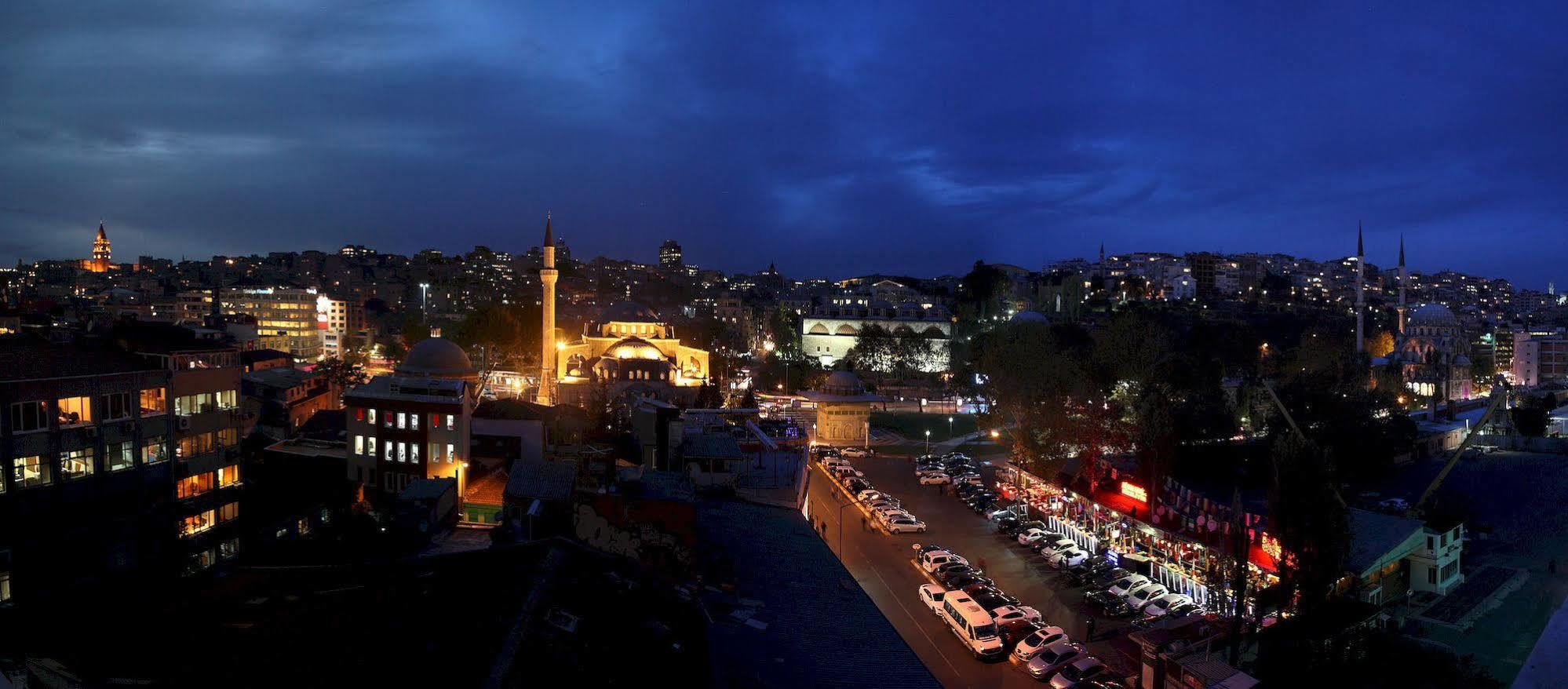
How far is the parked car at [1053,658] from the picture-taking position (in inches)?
427

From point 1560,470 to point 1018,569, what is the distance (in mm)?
19970

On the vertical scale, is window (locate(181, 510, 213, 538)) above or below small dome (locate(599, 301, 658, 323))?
below

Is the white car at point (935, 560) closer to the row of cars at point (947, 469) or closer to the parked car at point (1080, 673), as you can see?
the parked car at point (1080, 673)

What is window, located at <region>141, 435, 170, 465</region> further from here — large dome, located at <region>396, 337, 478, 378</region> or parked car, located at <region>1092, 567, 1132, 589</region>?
parked car, located at <region>1092, 567, 1132, 589</region>

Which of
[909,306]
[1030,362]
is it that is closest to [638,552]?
[1030,362]

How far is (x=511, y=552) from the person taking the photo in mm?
6723

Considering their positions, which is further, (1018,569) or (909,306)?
(909,306)

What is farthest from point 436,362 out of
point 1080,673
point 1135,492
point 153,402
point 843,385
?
point 843,385

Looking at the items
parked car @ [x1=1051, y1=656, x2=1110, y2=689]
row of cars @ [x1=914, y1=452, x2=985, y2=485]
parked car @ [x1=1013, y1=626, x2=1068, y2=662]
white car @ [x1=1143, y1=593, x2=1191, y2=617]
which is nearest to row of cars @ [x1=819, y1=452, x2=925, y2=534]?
row of cars @ [x1=914, y1=452, x2=985, y2=485]

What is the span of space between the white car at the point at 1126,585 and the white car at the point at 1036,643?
2.57 m

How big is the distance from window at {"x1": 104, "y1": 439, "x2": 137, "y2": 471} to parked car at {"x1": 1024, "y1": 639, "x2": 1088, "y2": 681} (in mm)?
14476

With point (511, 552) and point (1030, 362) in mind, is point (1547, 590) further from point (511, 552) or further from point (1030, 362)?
point (511, 552)

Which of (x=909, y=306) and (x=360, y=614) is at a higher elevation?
(x=909, y=306)

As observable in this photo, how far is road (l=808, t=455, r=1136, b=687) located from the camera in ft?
36.8
